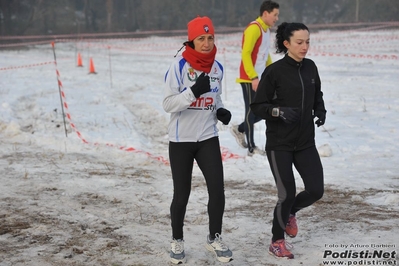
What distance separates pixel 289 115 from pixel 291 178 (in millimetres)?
540

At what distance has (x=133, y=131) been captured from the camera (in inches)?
471

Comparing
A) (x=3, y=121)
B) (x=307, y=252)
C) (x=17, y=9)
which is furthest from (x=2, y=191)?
(x=17, y=9)

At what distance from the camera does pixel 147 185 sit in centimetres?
792

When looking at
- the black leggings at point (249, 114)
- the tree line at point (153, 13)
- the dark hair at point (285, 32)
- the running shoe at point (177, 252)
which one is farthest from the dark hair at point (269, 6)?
the tree line at point (153, 13)

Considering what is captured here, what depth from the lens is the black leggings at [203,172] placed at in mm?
4859

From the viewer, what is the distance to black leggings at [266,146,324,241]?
487cm

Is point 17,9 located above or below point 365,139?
above

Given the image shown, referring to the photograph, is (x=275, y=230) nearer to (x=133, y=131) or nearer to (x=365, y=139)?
(x=365, y=139)

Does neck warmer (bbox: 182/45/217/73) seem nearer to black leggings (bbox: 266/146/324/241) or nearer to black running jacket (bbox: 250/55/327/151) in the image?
black running jacket (bbox: 250/55/327/151)

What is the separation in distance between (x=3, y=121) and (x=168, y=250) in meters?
7.99

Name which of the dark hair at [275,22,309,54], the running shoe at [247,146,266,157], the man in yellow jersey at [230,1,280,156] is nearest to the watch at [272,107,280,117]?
the dark hair at [275,22,309,54]

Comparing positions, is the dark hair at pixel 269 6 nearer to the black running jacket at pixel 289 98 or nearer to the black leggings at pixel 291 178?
the black running jacket at pixel 289 98

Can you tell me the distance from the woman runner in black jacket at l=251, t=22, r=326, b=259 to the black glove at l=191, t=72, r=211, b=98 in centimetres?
49

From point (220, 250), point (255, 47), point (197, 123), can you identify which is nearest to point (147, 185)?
point (255, 47)
